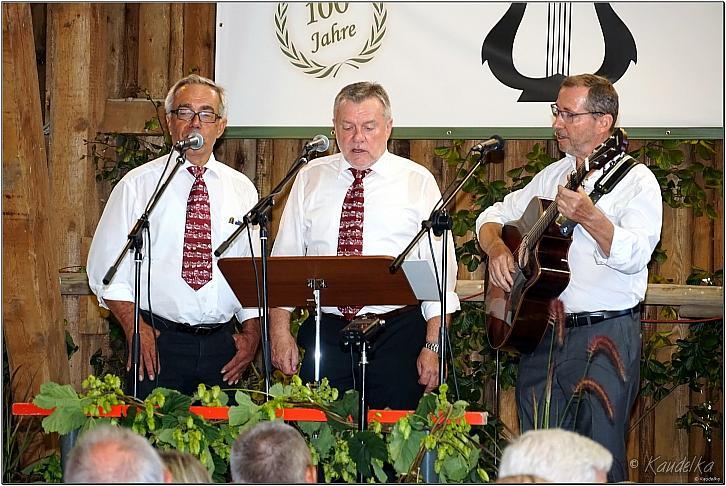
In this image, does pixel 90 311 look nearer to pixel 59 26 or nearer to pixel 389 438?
pixel 59 26

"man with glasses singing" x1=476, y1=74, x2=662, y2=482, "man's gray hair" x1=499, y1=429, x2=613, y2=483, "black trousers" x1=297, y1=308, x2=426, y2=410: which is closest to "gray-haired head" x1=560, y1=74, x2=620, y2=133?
"man with glasses singing" x1=476, y1=74, x2=662, y2=482

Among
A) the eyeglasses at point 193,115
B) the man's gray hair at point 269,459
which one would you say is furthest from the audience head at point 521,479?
the eyeglasses at point 193,115

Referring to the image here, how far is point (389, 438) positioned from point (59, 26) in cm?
389

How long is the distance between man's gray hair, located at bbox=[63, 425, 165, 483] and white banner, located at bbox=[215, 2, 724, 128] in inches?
130

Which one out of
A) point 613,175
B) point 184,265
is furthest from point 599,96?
point 184,265

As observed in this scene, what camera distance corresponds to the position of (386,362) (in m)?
4.65

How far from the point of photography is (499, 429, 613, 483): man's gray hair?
2340 millimetres

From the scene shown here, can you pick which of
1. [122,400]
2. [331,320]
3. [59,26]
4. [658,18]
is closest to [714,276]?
[658,18]

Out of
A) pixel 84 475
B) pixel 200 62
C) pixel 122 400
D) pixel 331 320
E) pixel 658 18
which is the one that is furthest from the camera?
pixel 200 62

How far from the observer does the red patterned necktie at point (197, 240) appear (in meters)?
4.70

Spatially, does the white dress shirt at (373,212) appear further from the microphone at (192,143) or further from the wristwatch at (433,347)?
the microphone at (192,143)

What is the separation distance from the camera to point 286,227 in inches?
191

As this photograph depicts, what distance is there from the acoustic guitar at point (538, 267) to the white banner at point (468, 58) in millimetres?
1119

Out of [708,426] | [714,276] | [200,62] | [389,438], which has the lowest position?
[708,426]
